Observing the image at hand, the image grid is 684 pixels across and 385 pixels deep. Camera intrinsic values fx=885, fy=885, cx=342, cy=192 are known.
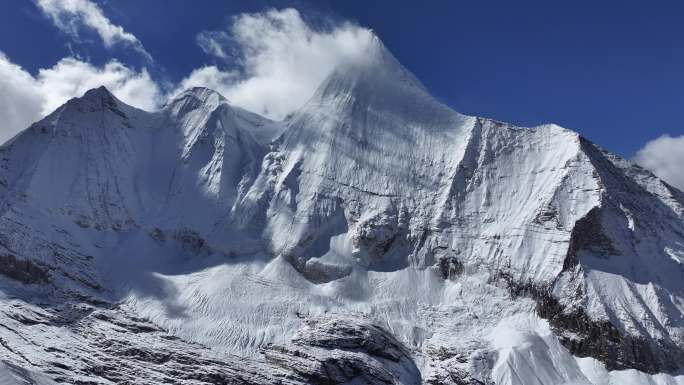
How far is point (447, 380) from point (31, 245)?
79020mm

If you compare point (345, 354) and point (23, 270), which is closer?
point (345, 354)

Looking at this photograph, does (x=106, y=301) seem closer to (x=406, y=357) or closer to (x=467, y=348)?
(x=406, y=357)

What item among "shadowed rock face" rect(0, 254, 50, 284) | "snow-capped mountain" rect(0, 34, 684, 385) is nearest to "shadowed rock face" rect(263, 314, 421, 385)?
"snow-capped mountain" rect(0, 34, 684, 385)

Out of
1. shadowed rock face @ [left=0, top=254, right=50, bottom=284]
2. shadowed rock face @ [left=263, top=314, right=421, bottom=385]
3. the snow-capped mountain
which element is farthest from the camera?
shadowed rock face @ [left=0, top=254, right=50, bottom=284]

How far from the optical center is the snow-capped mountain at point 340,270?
147750mm

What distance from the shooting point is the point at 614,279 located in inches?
6570

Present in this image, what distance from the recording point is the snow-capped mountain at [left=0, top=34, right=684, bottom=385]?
485 feet

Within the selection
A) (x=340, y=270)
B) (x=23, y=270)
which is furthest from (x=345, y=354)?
(x=23, y=270)

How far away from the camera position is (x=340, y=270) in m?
175

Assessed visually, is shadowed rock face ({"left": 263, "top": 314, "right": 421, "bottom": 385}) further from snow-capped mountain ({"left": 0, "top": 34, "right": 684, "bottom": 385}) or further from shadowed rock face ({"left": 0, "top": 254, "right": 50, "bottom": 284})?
shadowed rock face ({"left": 0, "top": 254, "right": 50, "bottom": 284})

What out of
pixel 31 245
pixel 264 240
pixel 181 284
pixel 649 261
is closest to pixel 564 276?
pixel 649 261

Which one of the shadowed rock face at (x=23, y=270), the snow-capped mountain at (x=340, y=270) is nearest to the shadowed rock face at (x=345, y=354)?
the snow-capped mountain at (x=340, y=270)

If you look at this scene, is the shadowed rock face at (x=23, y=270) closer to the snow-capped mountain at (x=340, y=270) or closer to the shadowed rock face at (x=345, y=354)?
the snow-capped mountain at (x=340, y=270)

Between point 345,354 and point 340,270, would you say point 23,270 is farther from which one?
point 345,354
